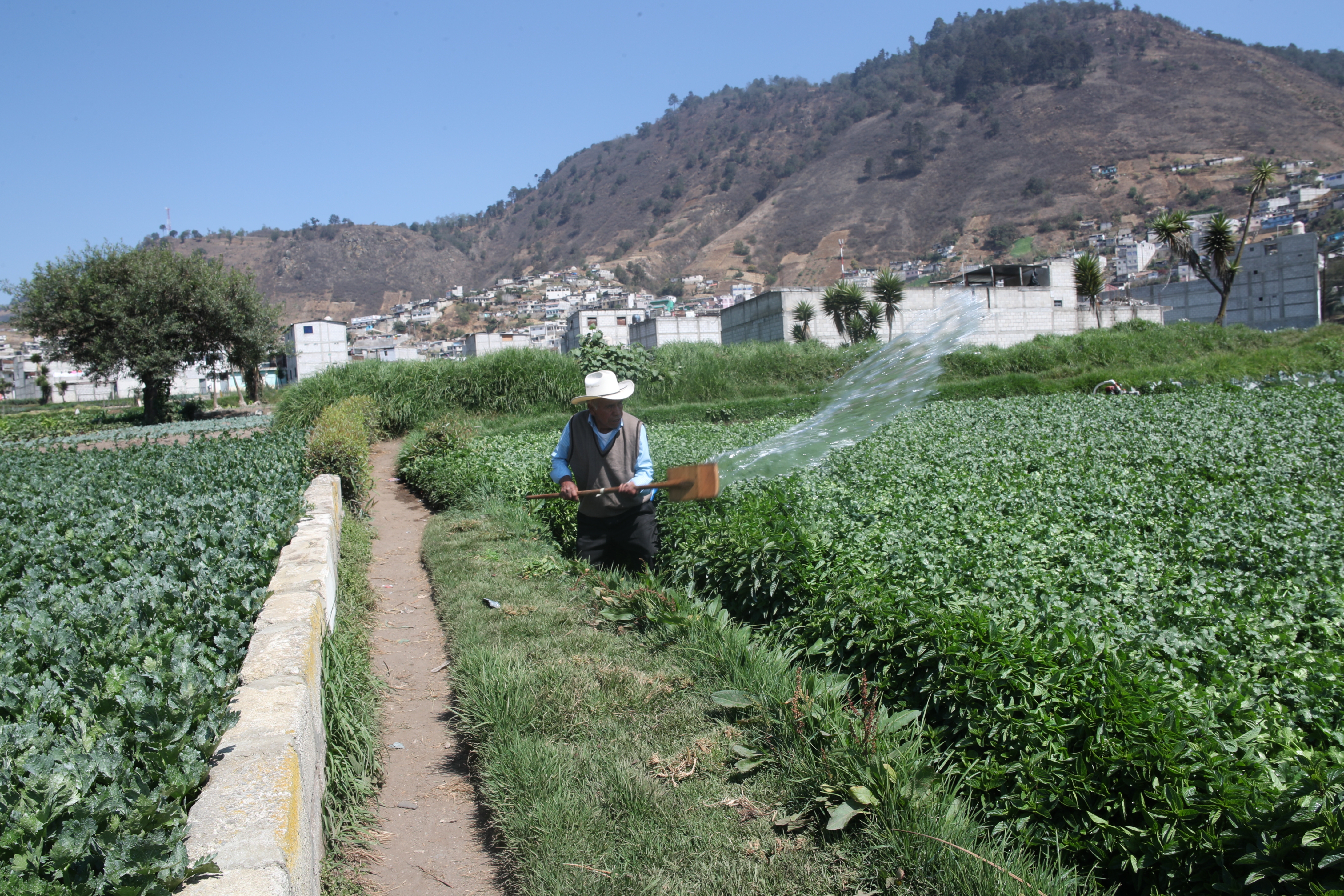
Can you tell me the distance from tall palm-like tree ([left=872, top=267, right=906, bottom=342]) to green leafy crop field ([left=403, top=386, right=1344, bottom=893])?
3008 cm

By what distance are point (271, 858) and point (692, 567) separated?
360 centimetres

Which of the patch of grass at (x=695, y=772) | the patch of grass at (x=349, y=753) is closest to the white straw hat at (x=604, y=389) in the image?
the patch of grass at (x=695, y=772)

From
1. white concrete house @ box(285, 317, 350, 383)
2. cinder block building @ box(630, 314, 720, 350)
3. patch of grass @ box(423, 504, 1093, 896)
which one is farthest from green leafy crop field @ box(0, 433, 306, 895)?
white concrete house @ box(285, 317, 350, 383)

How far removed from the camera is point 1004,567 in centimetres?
401

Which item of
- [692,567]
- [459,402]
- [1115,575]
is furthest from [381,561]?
[459,402]

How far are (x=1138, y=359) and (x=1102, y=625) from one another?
25.1 m

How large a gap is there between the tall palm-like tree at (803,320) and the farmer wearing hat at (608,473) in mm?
38767

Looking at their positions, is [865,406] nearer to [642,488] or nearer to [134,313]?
[642,488]

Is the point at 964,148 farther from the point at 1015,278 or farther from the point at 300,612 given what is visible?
the point at 300,612

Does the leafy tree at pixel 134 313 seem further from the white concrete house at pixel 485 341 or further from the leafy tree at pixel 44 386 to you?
the white concrete house at pixel 485 341

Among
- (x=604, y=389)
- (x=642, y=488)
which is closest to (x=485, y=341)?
(x=604, y=389)

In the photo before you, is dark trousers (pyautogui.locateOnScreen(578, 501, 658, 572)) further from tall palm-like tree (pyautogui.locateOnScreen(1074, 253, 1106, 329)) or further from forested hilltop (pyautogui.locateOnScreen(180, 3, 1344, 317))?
forested hilltop (pyautogui.locateOnScreen(180, 3, 1344, 317))

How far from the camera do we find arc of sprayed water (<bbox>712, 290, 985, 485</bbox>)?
9.48 meters

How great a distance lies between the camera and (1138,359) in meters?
24.7
